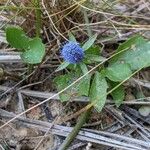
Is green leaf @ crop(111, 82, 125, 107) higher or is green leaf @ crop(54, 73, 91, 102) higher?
green leaf @ crop(54, 73, 91, 102)

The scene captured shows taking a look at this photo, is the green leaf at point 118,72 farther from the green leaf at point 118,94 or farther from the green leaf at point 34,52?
the green leaf at point 34,52

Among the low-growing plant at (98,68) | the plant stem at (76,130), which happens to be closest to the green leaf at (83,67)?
the low-growing plant at (98,68)

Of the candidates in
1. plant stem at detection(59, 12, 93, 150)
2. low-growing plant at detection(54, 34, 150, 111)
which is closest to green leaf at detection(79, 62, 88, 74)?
low-growing plant at detection(54, 34, 150, 111)

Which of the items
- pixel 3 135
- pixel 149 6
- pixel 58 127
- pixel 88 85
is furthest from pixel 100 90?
pixel 149 6

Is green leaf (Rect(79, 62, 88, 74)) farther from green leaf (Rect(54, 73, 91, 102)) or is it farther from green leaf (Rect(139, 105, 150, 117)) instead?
green leaf (Rect(139, 105, 150, 117))

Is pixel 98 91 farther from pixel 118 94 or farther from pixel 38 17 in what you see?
pixel 38 17

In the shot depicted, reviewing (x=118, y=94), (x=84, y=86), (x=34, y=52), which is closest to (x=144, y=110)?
(x=118, y=94)
